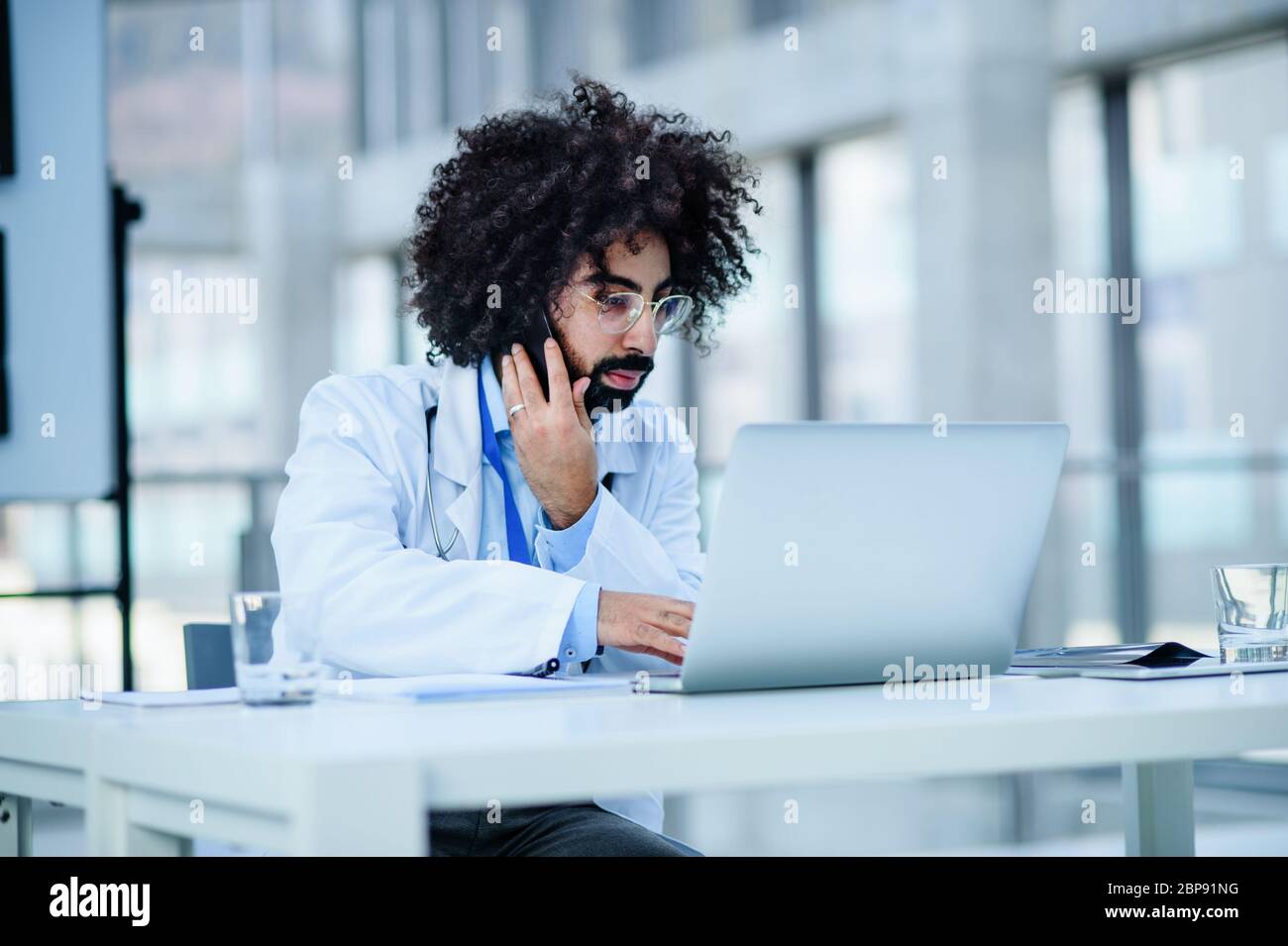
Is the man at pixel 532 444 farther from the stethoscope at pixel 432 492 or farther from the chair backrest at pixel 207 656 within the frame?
the chair backrest at pixel 207 656

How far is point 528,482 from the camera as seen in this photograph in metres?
1.94

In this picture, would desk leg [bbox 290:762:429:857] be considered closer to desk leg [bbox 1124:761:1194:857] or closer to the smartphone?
desk leg [bbox 1124:761:1194:857]

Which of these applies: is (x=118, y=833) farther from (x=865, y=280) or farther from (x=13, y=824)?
(x=865, y=280)

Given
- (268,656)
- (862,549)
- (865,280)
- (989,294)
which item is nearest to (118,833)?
(268,656)

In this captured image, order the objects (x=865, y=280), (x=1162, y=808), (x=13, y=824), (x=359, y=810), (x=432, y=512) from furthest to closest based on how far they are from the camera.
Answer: (x=865, y=280)
(x=432, y=512)
(x=1162, y=808)
(x=13, y=824)
(x=359, y=810)

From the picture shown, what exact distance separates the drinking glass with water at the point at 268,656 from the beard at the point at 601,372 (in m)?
0.79

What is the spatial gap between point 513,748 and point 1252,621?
93 centimetres

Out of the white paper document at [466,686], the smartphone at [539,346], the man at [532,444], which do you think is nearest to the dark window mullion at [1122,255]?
the man at [532,444]

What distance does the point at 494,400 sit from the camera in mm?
2059

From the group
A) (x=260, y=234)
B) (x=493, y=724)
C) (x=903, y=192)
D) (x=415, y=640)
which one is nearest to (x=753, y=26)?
(x=903, y=192)

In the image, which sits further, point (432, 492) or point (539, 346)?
point (539, 346)

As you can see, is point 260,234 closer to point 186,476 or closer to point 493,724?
point 186,476

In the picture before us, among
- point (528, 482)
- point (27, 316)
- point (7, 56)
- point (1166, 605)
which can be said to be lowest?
point (1166, 605)
